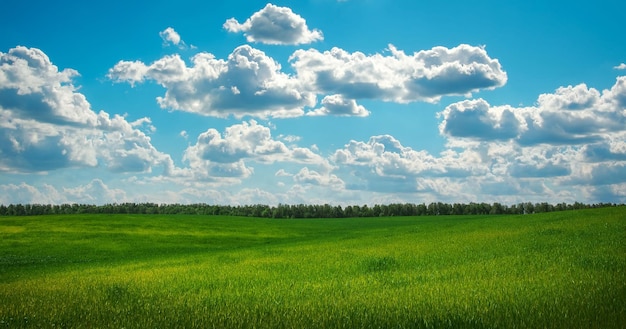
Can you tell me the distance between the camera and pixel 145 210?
17550cm

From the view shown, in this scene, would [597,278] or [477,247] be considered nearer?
[597,278]

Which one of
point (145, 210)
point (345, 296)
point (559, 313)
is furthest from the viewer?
point (145, 210)

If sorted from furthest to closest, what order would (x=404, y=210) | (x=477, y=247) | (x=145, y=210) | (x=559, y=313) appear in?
(x=145, y=210), (x=404, y=210), (x=477, y=247), (x=559, y=313)

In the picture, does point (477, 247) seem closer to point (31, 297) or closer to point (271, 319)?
point (271, 319)

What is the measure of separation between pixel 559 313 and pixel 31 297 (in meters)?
15.1

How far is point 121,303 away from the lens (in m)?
13.5

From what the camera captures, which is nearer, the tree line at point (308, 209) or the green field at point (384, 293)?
the green field at point (384, 293)

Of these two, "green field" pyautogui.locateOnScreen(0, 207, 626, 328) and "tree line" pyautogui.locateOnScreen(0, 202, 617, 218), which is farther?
"tree line" pyautogui.locateOnScreen(0, 202, 617, 218)

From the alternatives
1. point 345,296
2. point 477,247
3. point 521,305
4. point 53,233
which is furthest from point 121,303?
point 53,233

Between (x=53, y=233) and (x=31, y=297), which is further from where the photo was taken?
(x=53, y=233)

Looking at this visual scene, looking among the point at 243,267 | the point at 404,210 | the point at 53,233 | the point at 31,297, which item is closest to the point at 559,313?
the point at 31,297

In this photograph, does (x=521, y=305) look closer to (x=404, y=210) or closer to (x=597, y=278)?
(x=597, y=278)

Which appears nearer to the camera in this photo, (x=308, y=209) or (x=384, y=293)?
(x=384, y=293)

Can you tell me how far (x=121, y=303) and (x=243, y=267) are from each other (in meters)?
10.7
